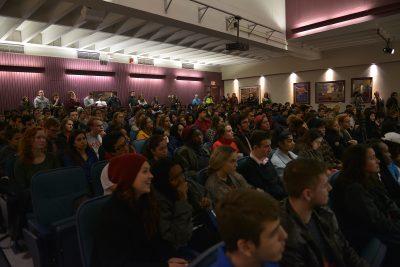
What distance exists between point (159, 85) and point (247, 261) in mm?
16138

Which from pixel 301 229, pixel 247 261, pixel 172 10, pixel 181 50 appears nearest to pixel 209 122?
pixel 172 10

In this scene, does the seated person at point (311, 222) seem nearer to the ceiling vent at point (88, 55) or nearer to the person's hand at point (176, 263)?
the person's hand at point (176, 263)

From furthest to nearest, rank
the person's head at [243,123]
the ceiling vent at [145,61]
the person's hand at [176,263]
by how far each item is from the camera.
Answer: the ceiling vent at [145,61]
the person's head at [243,123]
the person's hand at [176,263]

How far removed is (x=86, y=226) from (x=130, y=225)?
37cm

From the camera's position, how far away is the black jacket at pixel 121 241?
1546 millimetres

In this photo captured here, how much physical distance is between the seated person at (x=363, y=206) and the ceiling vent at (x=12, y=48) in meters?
12.1

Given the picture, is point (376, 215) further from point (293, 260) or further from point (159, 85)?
point (159, 85)

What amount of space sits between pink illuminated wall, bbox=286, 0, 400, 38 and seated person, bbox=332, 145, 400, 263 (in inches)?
326

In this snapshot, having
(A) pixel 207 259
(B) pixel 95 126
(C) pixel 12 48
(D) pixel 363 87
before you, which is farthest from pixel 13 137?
(D) pixel 363 87

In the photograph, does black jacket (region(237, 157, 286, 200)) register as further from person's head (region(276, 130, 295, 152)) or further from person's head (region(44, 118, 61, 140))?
person's head (region(44, 118, 61, 140))

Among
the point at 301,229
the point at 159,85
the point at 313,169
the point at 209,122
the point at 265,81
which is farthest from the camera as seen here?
the point at 265,81

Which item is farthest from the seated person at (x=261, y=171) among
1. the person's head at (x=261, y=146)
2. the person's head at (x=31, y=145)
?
the person's head at (x=31, y=145)

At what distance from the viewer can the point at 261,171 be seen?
10.5 feet

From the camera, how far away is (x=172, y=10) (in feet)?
23.7
